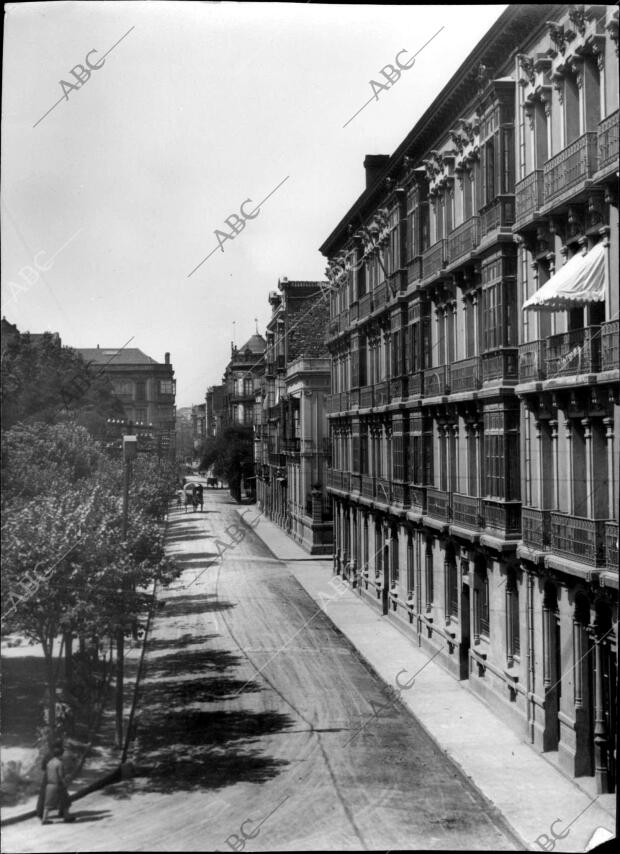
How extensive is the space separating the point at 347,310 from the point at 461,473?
14.2 meters

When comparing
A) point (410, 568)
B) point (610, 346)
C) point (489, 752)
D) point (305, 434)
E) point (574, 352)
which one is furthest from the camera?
point (305, 434)

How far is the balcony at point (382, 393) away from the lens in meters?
30.6

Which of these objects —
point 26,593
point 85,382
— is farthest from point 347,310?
point 26,593

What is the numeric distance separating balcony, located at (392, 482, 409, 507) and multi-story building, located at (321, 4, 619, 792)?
0.37 feet

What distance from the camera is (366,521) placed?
113 ft

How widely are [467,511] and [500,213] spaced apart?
297 inches

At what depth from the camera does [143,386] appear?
53.8ft

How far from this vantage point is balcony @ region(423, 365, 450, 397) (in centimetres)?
Answer: 2450

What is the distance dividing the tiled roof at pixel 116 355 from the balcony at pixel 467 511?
9623mm

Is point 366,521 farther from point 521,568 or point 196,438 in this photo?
point 196,438

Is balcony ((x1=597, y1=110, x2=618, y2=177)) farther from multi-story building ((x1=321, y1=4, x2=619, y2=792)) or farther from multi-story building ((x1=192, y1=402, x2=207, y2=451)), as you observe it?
multi-story building ((x1=192, y1=402, x2=207, y2=451))

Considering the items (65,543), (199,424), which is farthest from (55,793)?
(199,424)

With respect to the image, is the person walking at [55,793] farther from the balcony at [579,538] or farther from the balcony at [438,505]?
the balcony at [438,505]

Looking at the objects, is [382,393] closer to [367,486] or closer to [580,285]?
[367,486]
